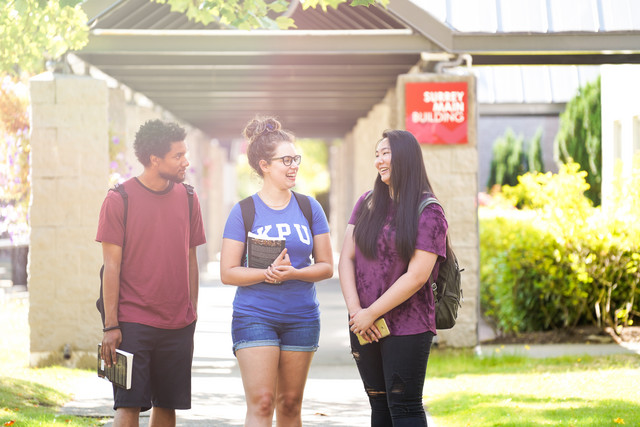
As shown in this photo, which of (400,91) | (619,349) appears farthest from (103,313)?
(619,349)

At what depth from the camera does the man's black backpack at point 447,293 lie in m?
4.59

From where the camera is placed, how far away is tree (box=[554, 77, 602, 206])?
19.6 metres

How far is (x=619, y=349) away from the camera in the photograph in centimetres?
977

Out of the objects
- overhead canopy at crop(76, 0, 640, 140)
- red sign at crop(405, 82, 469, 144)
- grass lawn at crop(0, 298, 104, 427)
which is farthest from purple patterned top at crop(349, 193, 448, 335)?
red sign at crop(405, 82, 469, 144)

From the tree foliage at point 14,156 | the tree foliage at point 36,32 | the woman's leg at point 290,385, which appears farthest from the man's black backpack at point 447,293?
the tree foliage at point 14,156

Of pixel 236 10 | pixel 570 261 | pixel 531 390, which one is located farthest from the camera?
pixel 570 261

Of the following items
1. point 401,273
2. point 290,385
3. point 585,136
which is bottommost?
point 290,385

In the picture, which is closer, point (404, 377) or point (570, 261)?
point (404, 377)

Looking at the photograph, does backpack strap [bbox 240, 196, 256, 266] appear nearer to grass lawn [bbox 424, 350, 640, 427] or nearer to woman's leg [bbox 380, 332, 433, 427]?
woman's leg [bbox 380, 332, 433, 427]

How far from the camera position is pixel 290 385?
15.2 feet

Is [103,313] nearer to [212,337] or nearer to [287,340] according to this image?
[287,340]

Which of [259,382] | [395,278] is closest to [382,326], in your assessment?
[395,278]

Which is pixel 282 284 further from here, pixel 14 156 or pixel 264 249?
pixel 14 156

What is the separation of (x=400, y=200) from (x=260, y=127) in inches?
33.2
